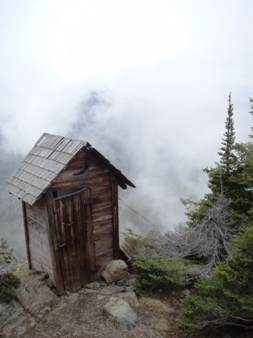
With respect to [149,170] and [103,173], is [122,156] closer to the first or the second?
[149,170]

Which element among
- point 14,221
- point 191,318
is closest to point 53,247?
point 191,318

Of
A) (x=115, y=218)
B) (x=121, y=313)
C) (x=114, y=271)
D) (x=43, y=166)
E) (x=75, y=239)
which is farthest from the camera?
(x=115, y=218)

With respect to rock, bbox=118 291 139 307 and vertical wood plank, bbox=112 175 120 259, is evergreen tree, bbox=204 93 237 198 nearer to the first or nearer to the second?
vertical wood plank, bbox=112 175 120 259

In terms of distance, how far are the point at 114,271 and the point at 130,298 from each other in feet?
3.38

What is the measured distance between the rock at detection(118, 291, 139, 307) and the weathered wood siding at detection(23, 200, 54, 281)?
2156 mm

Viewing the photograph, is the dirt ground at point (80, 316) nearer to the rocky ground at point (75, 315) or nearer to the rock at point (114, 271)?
the rocky ground at point (75, 315)

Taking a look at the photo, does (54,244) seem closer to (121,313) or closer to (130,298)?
(121,313)

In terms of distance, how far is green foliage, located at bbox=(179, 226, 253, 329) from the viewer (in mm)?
5336

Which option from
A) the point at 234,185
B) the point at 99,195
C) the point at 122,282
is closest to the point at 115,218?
the point at 99,195

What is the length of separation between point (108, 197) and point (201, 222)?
381 cm

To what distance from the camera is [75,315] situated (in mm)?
7359

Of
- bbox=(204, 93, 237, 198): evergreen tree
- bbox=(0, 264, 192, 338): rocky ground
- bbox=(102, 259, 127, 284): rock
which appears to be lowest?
bbox=(0, 264, 192, 338): rocky ground

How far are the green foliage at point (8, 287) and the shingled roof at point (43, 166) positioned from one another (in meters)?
2.30

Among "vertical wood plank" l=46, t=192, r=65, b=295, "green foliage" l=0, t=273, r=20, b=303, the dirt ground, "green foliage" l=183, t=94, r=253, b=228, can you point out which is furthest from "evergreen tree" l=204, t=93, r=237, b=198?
"green foliage" l=0, t=273, r=20, b=303
